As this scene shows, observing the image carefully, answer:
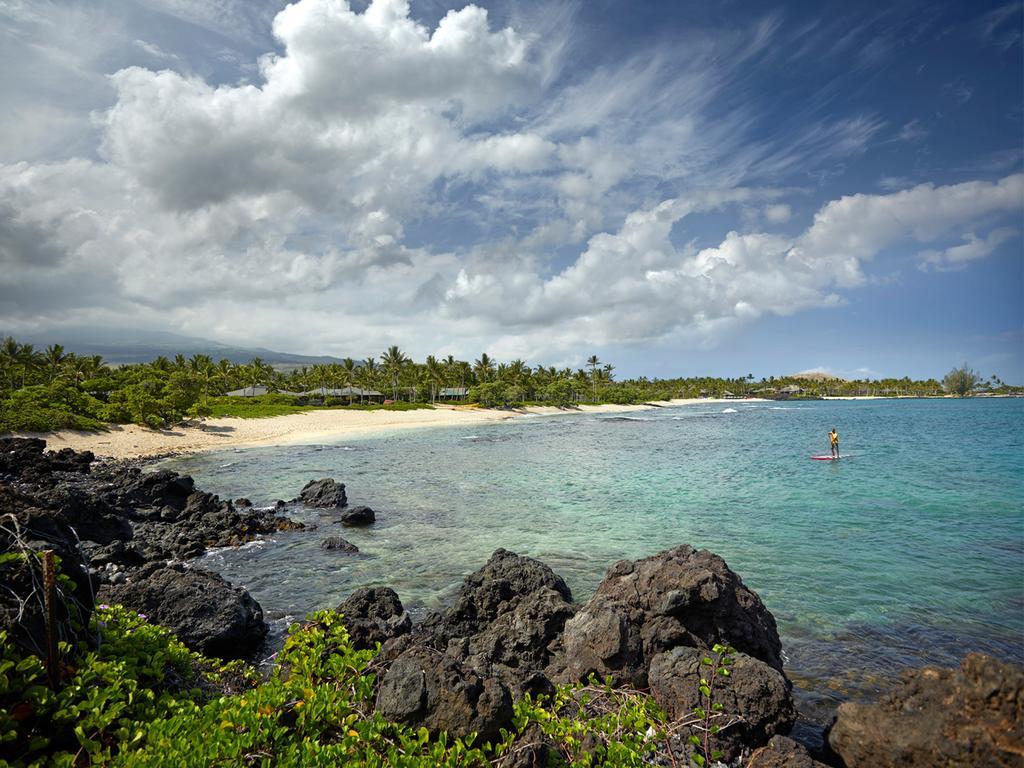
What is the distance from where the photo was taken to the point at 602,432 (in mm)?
66188

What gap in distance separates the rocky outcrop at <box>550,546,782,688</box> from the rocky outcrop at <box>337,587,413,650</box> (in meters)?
3.17

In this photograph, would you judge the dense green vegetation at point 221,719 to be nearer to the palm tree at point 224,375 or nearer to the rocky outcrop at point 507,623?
the rocky outcrop at point 507,623

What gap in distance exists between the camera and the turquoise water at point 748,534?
1070 centimetres

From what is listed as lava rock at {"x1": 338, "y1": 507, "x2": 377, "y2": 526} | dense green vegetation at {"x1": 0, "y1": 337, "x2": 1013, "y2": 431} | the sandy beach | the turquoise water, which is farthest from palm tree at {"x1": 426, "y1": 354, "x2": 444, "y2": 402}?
lava rock at {"x1": 338, "y1": 507, "x2": 377, "y2": 526}

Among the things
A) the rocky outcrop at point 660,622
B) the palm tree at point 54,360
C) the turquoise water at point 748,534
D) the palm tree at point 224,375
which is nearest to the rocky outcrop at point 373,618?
the turquoise water at point 748,534

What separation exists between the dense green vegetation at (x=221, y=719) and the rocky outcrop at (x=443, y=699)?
0.15m

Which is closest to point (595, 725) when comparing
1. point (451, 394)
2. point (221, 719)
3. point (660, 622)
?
point (660, 622)

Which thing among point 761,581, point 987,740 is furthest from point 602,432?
point 987,740

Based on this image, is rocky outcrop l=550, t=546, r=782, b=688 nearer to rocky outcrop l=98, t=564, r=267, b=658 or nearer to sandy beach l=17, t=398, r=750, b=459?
rocky outcrop l=98, t=564, r=267, b=658

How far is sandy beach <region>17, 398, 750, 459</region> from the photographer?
145 ft

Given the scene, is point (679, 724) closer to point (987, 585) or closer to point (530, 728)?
point (530, 728)

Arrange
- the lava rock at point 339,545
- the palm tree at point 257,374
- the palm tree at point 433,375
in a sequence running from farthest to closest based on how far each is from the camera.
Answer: the palm tree at point 433,375 → the palm tree at point 257,374 → the lava rock at point 339,545

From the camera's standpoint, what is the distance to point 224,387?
102m

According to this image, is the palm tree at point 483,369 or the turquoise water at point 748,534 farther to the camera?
the palm tree at point 483,369
